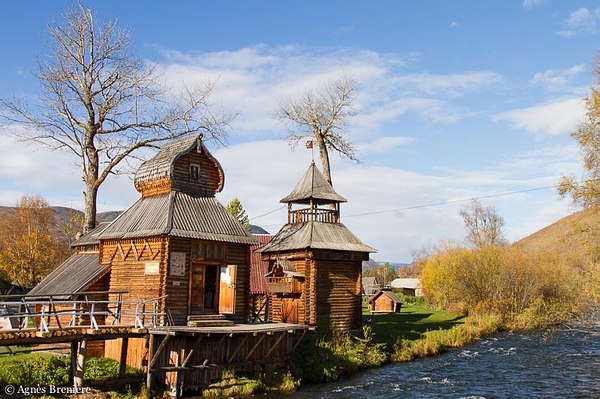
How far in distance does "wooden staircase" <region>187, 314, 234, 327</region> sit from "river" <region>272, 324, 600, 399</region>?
14.2 ft

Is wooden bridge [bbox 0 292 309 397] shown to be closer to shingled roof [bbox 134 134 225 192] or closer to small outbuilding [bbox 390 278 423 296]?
shingled roof [bbox 134 134 225 192]

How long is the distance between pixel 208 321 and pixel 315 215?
1166 centimetres

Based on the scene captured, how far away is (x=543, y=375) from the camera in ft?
87.9

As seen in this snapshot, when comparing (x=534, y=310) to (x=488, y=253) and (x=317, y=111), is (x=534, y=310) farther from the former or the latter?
(x=317, y=111)

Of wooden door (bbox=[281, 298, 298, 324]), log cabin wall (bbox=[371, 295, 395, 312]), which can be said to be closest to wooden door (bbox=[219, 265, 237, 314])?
wooden door (bbox=[281, 298, 298, 324])

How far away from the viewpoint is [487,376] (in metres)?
26.7

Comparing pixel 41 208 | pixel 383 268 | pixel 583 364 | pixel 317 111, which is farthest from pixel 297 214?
pixel 383 268

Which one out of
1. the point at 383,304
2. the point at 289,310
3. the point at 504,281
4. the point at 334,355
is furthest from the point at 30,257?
the point at 504,281

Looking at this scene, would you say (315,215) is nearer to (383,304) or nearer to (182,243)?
(182,243)

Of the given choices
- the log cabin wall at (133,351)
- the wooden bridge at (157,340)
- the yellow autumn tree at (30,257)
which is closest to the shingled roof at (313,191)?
the wooden bridge at (157,340)

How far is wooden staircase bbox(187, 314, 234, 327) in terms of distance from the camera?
2338cm

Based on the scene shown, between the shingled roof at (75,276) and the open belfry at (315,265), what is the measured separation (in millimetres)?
9998

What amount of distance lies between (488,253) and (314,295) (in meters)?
26.8

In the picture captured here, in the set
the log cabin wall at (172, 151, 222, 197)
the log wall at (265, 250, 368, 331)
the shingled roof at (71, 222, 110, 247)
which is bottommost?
the log wall at (265, 250, 368, 331)
